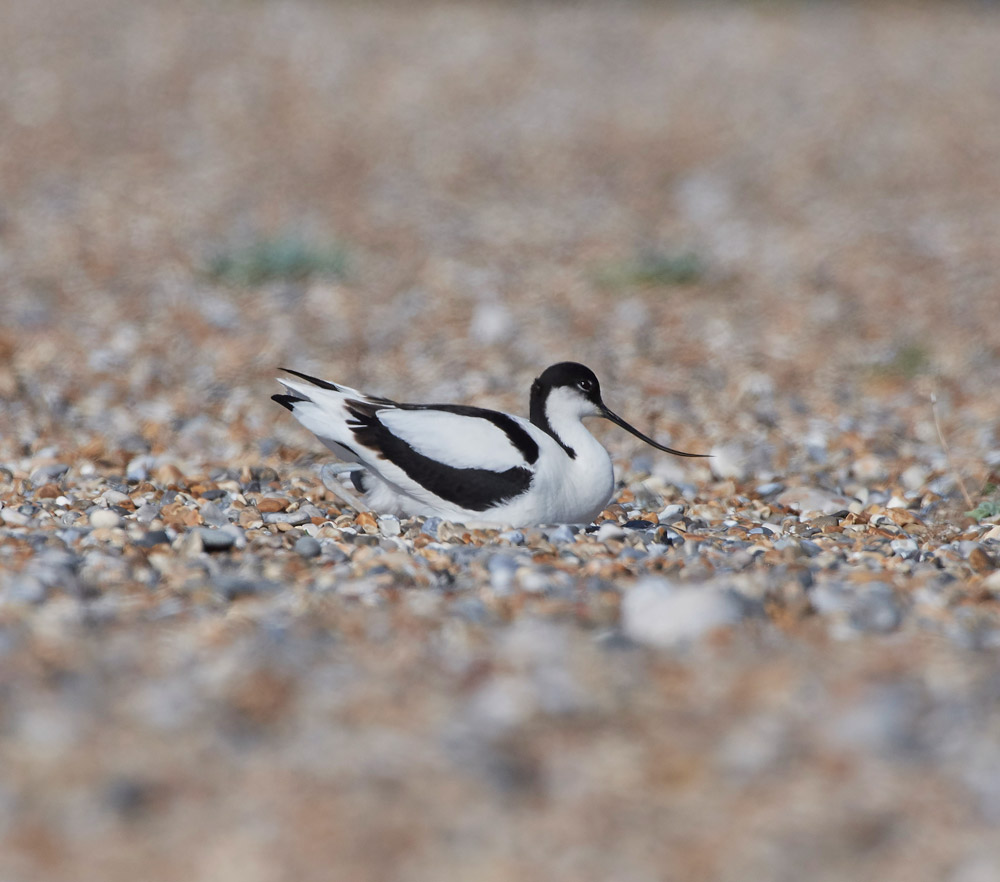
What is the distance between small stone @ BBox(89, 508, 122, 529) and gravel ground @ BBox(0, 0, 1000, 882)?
0.02 metres

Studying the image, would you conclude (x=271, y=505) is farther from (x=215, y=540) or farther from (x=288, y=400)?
(x=215, y=540)

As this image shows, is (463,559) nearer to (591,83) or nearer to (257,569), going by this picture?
(257,569)

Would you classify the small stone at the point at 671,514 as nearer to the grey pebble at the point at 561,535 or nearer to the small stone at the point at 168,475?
the grey pebble at the point at 561,535

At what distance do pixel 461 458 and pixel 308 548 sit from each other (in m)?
0.70

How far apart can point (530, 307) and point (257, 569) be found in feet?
16.3

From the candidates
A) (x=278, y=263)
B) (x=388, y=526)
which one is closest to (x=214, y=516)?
(x=388, y=526)

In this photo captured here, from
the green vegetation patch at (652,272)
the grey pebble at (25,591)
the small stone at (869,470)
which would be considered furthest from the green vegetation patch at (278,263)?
the grey pebble at (25,591)

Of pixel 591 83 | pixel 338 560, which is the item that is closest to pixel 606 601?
pixel 338 560

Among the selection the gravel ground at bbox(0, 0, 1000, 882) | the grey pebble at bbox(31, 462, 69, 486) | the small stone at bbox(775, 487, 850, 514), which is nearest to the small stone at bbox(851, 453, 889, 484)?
the gravel ground at bbox(0, 0, 1000, 882)

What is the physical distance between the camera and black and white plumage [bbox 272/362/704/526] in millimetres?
4387

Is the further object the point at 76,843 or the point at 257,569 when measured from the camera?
the point at 257,569

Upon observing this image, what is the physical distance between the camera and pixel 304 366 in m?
7.35

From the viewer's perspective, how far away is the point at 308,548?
394 cm

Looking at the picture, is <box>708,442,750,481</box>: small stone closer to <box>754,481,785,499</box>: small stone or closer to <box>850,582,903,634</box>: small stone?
<box>754,481,785,499</box>: small stone
